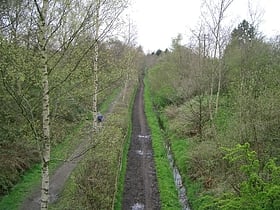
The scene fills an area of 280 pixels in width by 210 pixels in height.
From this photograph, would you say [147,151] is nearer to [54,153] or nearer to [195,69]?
[54,153]

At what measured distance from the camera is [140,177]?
20.3 m

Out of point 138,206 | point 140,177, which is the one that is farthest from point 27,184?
point 140,177

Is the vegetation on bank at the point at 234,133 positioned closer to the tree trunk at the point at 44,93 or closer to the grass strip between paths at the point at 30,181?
the tree trunk at the point at 44,93

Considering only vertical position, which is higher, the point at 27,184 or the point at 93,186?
the point at 93,186

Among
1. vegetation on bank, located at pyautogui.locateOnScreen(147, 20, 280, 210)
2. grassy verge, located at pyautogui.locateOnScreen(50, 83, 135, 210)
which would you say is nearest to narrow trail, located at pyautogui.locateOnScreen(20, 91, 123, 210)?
grassy verge, located at pyautogui.locateOnScreen(50, 83, 135, 210)

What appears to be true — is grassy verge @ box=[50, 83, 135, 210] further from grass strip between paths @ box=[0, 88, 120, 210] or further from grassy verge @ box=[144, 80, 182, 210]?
grassy verge @ box=[144, 80, 182, 210]

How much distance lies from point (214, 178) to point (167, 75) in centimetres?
2896

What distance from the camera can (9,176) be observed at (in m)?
17.5

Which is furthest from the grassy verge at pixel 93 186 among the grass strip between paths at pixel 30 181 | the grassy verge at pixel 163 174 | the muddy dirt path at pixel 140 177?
the grassy verge at pixel 163 174

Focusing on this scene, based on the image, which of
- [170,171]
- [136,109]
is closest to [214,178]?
[170,171]

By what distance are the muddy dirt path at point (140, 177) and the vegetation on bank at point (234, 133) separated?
1.84 meters

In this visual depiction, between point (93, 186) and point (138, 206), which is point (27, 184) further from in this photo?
point (138, 206)

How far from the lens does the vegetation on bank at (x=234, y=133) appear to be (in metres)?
9.55

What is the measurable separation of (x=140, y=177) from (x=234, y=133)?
7410 millimetres
